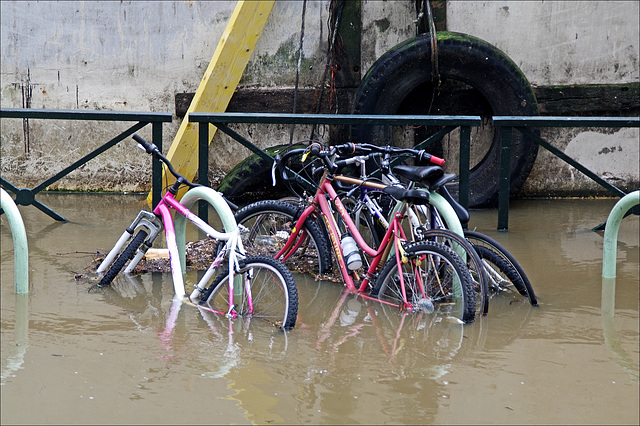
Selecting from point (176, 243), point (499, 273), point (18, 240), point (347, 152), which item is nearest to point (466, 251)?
point (499, 273)

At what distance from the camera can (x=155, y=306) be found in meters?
4.83

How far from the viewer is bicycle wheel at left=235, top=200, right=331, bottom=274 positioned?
530cm

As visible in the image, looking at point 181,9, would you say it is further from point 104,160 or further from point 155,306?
point 155,306

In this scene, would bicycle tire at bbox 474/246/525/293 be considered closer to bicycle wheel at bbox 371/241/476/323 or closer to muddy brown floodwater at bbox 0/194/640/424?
muddy brown floodwater at bbox 0/194/640/424

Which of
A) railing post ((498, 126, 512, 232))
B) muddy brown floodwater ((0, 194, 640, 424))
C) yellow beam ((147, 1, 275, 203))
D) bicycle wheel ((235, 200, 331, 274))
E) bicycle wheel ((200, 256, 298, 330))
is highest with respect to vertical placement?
yellow beam ((147, 1, 275, 203))

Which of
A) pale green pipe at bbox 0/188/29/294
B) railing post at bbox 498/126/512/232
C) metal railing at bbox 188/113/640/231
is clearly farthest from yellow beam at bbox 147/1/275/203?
pale green pipe at bbox 0/188/29/294

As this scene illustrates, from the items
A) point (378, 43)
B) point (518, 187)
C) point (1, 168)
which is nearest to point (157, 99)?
point (1, 168)

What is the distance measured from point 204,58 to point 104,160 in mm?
1575

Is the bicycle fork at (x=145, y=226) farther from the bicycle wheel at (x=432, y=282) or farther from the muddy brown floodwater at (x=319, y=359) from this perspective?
the bicycle wheel at (x=432, y=282)

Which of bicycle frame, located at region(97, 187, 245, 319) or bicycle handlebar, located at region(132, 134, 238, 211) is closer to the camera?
Answer: bicycle frame, located at region(97, 187, 245, 319)

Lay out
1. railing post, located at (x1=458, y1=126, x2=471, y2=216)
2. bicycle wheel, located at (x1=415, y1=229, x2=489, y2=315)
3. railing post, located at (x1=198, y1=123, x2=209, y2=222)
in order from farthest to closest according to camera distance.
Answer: railing post, located at (x1=198, y1=123, x2=209, y2=222)
railing post, located at (x1=458, y1=126, x2=471, y2=216)
bicycle wheel, located at (x1=415, y1=229, x2=489, y2=315)

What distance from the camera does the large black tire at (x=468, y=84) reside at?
8.04m

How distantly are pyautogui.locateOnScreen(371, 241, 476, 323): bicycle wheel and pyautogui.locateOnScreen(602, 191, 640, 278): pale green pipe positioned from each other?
1248 mm

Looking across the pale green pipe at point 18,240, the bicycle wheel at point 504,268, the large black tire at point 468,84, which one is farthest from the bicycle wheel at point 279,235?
the large black tire at point 468,84
